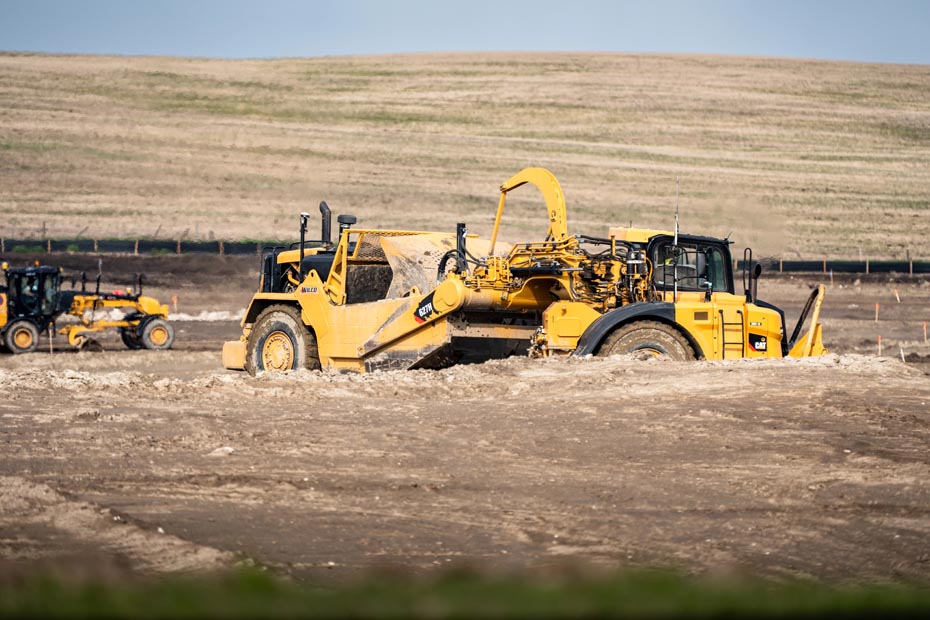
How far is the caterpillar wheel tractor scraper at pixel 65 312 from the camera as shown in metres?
27.3

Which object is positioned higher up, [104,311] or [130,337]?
[104,311]

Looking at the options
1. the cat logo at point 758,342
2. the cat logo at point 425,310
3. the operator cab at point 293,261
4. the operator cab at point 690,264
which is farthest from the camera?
the operator cab at point 293,261

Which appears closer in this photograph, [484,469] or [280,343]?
[484,469]

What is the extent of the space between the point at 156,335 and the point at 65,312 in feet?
7.01

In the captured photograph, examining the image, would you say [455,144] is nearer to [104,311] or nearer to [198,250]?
[198,250]

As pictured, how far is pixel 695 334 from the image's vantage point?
16.0 metres

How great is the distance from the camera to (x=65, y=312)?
92.3 feet

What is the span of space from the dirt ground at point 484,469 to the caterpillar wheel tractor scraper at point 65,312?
11619mm

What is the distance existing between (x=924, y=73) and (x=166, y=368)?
54776 millimetres

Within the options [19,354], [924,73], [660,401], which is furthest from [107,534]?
[924,73]

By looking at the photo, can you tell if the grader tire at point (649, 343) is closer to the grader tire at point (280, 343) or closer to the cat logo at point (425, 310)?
the cat logo at point (425, 310)

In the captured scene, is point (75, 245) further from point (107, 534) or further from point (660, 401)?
point (107, 534)

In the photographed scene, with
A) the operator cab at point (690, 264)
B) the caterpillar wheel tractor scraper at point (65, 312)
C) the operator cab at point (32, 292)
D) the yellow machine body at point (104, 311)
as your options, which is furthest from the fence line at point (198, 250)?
the operator cab at point (690, 264)

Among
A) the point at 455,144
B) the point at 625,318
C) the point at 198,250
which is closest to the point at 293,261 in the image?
the point at 625,318
